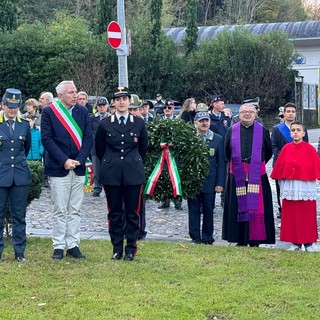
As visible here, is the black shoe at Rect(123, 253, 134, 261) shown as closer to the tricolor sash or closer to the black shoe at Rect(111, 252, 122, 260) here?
the black shoe at Rect(111, 252, 122, 260)

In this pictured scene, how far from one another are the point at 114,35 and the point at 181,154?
269 inches

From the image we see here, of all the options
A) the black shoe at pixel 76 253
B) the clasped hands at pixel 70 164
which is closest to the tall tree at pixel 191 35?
the black shoe at pixel 76 253

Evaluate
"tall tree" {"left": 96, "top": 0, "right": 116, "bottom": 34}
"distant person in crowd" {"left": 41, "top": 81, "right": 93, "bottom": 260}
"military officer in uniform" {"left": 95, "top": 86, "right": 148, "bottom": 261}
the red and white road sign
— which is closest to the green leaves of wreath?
"military officer in uniform" {"left": 95, "top": 86, "right": 148, "bottom": 261}

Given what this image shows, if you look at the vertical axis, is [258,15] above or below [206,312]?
above

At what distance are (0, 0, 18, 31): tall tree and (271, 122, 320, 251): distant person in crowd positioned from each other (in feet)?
83.0

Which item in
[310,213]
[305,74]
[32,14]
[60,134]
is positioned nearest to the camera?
[60,134]

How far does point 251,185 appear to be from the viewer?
9211 millimetres

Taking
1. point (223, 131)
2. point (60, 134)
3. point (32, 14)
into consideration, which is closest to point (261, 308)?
point (60, 134)

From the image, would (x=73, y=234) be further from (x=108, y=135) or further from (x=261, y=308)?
(x=261, y=308)

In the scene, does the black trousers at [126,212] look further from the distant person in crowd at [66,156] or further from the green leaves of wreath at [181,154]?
the green leaves of wreath at [181,154]

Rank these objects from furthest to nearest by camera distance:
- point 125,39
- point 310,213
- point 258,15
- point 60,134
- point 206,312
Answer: point 258,15 → point 125,39 → point 310,213 → point 60,134 → point 206,312

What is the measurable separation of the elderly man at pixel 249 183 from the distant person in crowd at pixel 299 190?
24 centimetres

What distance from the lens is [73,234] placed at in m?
8.36

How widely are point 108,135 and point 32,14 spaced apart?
49.2m
